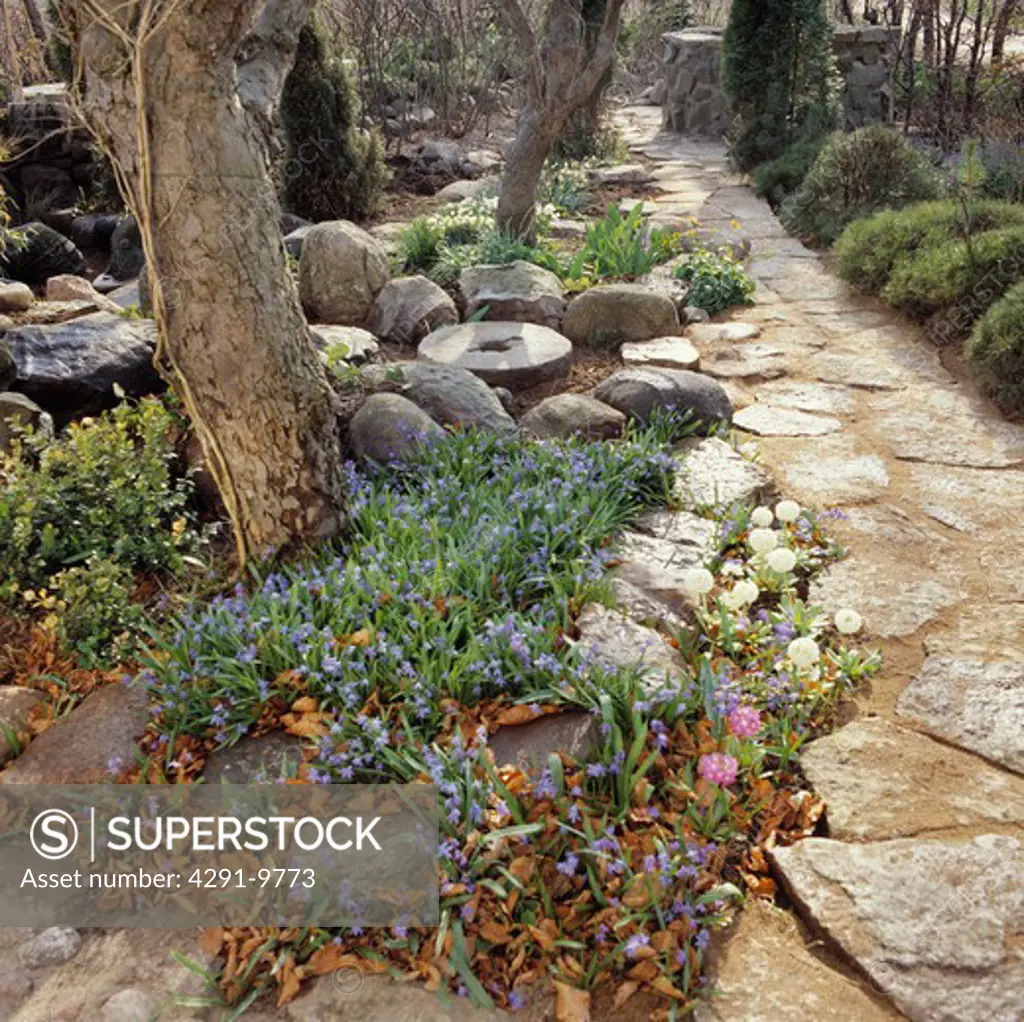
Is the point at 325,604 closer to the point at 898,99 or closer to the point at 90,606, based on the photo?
the point at 90,606

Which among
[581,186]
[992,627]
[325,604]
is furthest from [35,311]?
[581,186]

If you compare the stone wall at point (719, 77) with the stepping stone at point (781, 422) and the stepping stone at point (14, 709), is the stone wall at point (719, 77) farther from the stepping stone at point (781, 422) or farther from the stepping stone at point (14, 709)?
the stepping stone at point (14, 709)

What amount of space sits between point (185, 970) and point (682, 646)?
4.84ft

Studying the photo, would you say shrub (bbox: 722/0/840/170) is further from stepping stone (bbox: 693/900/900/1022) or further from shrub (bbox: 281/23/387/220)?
stepping stone (bbox: 693/900/900/1022)

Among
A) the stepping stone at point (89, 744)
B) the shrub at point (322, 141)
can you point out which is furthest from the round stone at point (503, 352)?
the shrub at point (322, 141)

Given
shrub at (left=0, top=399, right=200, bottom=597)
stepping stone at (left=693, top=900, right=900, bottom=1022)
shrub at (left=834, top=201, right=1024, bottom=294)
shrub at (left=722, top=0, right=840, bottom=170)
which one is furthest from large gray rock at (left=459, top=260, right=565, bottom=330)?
shrub at (left=722, top=0, right=840, bottom=170)

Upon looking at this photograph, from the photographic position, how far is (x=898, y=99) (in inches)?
430

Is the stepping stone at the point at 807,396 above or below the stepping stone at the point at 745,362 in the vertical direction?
below

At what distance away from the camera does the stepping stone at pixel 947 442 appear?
389 centimetres

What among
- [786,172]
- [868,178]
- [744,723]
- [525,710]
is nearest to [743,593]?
[744,723]

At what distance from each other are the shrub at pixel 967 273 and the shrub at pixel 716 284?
0.96m

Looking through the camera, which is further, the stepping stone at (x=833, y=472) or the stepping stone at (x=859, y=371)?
the stepping stone at (x=859, y=371)

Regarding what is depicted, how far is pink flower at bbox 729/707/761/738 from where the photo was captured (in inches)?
91.4

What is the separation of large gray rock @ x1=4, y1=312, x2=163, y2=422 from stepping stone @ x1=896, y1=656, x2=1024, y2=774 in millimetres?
3083
